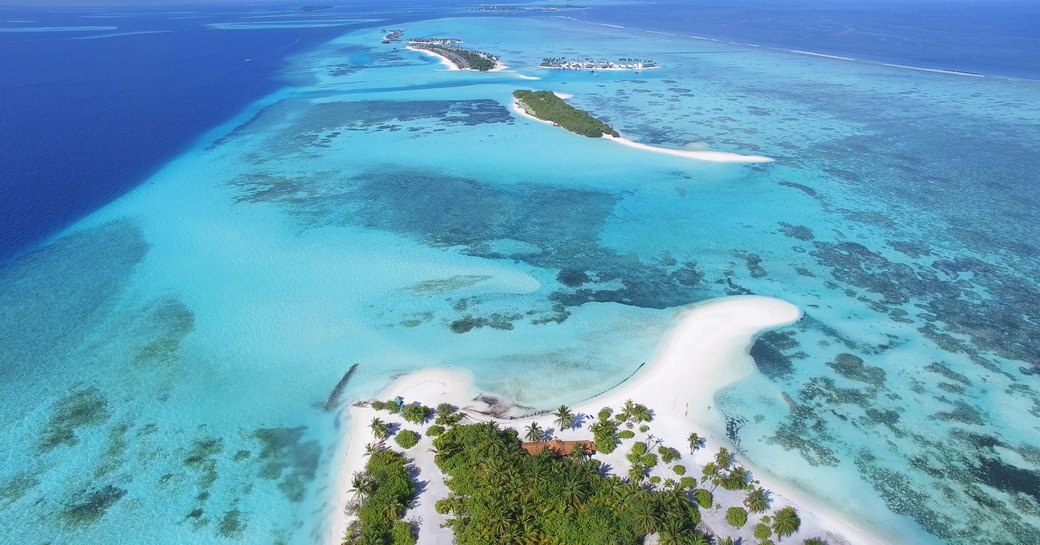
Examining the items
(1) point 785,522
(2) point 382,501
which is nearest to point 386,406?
(2) point 382,501

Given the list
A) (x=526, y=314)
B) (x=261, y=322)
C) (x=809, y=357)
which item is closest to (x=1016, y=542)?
(x=809, y=357)

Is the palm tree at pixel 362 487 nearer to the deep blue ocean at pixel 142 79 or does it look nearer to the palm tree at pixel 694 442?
the palm tree at pixel 694 442

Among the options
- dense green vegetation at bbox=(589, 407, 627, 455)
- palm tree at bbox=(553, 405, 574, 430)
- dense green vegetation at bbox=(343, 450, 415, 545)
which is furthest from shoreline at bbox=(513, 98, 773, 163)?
dense green vegetation at bbox=(343, 450, 415, 545)

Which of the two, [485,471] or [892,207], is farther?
[892,207]

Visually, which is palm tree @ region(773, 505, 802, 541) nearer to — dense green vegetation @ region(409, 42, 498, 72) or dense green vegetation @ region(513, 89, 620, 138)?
dense green vegetation @ region(513, 89, 620, 138)

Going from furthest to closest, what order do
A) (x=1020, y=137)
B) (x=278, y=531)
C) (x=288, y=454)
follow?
1. (x=1020, y=137)
2. (x=288, y=454)
3. (x=278, y=531)

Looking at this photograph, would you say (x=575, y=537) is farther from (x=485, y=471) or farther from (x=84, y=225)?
(x=84, y=225)

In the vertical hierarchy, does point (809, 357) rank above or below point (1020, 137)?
below

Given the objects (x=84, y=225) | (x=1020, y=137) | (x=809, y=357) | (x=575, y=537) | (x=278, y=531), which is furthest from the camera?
(x=1020, y=137)
